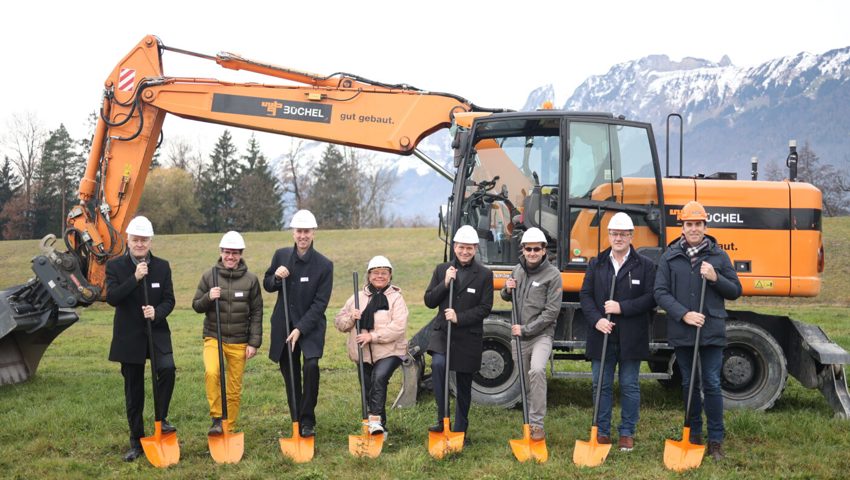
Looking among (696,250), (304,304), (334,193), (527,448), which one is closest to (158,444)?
(304,304)

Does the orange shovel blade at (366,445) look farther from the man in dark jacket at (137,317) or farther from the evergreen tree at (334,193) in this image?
the evergreen tree at (334,193)

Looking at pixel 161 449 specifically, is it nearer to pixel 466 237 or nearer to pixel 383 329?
pixel 383 329

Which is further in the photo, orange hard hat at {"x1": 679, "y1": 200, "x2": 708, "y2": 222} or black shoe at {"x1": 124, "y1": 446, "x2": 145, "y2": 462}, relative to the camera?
black shoe at {"x1": 124, "y1": 446, "x2": 145, "y2": 462}

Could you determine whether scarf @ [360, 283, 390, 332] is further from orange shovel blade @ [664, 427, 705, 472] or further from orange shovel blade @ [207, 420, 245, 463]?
orange shovel blade @ [664, 427, 705, 472]

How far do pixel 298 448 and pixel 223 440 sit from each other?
0.65 meters

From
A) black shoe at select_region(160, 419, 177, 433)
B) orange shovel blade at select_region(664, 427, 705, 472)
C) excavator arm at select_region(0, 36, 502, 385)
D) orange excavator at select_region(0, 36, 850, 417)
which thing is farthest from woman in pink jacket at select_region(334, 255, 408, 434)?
excavator arm at select_region(0, 36, 502, 385)

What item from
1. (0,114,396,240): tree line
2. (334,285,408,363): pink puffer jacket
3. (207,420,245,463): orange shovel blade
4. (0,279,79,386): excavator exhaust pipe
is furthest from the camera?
(0,114,396,240): tree line

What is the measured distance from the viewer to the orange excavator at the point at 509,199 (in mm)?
8641

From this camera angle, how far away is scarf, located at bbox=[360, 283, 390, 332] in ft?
24.0

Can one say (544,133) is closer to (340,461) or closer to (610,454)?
(610,454)

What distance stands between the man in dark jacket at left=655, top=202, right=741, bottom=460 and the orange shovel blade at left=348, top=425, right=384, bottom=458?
104 inches

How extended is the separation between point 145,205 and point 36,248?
11.1m

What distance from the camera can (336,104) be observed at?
32.1 ft

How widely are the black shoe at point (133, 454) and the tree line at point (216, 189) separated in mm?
43077
